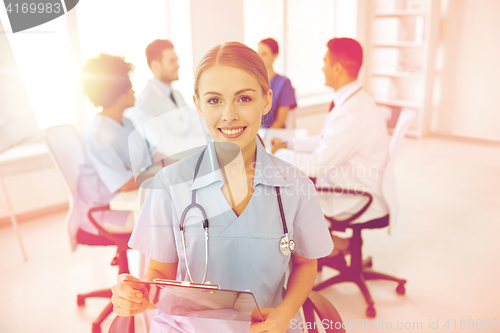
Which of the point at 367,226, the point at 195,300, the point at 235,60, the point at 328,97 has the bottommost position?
the point at 367,226

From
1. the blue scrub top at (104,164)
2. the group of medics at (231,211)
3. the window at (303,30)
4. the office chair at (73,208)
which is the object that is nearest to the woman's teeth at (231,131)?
the group of medics at (231,211)

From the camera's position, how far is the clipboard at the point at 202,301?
2.53 feet

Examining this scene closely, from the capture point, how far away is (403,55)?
4.87m

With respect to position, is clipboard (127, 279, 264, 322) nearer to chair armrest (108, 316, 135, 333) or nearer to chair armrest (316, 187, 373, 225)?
chair armrest (108, 316, 135, 333)

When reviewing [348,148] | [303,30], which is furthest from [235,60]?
[303,30]

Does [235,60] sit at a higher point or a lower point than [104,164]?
higher

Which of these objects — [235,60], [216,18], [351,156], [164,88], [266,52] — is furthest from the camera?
[266,52]

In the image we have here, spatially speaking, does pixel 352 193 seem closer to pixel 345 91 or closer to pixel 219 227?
pixel 345 91

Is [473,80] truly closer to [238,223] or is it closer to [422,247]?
[422,247]

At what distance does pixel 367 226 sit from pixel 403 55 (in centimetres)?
363

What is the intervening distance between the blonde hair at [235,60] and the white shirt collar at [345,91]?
107cm

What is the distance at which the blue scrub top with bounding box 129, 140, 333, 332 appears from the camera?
36.7 inches

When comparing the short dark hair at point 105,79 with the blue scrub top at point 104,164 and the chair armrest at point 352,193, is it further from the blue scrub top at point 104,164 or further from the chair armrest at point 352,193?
the chair armrest at point 352,193

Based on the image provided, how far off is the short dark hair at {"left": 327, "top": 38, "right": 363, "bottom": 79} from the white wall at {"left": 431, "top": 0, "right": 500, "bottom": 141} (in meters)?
3.02
